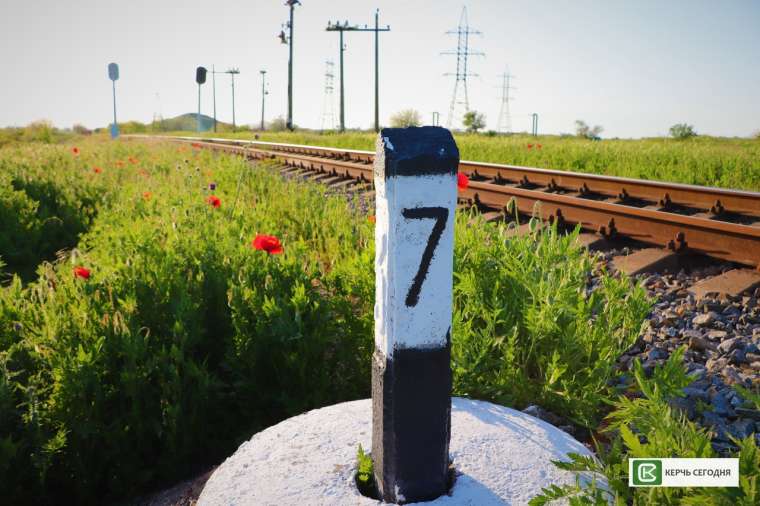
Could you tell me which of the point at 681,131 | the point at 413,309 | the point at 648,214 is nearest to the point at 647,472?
the point at 413,309

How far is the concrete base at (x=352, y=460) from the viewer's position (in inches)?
74.2

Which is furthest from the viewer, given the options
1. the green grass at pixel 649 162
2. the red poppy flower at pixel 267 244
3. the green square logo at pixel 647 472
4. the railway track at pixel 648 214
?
the green grass at pixel 649 162

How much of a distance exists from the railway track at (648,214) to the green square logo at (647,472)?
71.3 inches

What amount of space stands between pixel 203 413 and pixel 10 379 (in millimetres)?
964

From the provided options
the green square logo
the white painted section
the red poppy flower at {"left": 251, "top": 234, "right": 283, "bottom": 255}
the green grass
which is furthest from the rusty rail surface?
the green grass

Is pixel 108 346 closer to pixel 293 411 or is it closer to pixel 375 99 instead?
pixel 293 411

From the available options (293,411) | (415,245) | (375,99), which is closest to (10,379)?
(293,411)

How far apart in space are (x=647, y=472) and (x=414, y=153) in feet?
3.27

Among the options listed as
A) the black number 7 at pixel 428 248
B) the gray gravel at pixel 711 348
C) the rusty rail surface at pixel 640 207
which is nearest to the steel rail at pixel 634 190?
the rusty rail surface at pixel 640 207

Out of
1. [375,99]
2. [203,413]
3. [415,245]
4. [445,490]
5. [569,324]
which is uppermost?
[375,99]

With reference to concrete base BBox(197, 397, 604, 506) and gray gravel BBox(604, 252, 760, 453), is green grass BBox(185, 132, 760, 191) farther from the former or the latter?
concrete base BBox(197, 397, 604, 506)

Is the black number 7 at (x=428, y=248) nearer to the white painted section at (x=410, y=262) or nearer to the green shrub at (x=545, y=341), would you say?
the white painted section at (x=410, y=262)

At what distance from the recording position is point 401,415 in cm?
178

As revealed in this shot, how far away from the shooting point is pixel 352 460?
2092 mm
